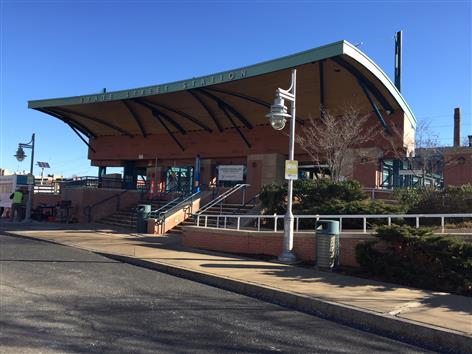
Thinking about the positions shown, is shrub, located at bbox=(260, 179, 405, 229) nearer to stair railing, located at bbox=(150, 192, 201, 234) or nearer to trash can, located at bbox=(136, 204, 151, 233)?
stair railing, located at bbox=(150, 192, 201, 234)

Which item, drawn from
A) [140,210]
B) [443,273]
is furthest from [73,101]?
[443,273]

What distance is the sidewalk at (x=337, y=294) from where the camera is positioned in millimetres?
6297

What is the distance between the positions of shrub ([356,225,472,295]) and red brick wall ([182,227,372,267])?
0.92 meters

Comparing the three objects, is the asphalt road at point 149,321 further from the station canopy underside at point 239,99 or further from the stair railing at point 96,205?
the stair railing at point 96,205

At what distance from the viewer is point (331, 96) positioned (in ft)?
84.1

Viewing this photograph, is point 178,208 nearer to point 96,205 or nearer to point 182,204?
point 182,204

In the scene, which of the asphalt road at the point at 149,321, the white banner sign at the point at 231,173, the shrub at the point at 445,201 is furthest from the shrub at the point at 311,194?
the white banner sign at the point at 231,173

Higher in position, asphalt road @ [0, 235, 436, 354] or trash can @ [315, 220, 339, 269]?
trash can @ [315, 220, 339, 269]

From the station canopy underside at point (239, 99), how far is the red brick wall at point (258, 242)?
395 inches

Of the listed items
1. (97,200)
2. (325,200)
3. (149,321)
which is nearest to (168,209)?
(97,200)

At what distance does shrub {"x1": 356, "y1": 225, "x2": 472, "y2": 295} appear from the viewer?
8.70 meters

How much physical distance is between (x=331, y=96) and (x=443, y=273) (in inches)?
704

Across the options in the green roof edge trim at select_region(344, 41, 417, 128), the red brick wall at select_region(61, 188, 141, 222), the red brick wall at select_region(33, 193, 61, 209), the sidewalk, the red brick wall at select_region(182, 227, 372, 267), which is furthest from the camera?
the red brick wall at select_region(33, 193, 61, 209)

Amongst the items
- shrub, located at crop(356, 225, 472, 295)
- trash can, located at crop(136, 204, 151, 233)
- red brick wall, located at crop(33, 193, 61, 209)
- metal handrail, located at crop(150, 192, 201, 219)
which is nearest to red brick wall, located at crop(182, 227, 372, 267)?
shrub, located at crop(356, 225, 472, 295)
